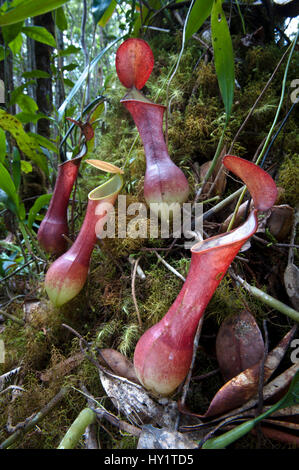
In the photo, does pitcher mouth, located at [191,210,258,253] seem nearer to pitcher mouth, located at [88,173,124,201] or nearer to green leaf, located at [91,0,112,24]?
pitcher mouth, located at [88,173,124,201]

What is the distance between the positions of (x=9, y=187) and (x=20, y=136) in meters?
0.40

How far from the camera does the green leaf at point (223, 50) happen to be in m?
0.78

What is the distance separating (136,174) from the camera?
124 centimetres

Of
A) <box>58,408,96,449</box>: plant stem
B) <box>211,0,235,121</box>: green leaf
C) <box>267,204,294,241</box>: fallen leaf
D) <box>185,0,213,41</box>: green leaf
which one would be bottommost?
<box>58,408,96,449</box>: plant stem

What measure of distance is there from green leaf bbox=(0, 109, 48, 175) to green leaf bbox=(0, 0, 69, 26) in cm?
57

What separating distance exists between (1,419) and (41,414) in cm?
13

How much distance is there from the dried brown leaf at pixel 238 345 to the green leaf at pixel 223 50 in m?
0.60

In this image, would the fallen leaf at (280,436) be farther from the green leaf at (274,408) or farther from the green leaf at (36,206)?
the green leaf at (36,206)

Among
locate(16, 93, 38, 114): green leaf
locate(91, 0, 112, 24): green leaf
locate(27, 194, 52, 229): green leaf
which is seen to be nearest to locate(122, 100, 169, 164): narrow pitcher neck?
locate(91, 0, 112, 24): green leaf

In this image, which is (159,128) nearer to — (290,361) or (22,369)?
(290,361)

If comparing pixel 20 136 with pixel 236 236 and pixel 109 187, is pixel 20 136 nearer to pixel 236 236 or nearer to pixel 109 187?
pixel 109 187

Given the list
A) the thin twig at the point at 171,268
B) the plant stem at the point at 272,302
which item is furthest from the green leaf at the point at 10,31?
the plant stem at the point at 272,302

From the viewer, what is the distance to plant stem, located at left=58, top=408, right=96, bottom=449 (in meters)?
0.59

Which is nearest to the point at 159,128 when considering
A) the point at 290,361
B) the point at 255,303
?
the point at 255,303
